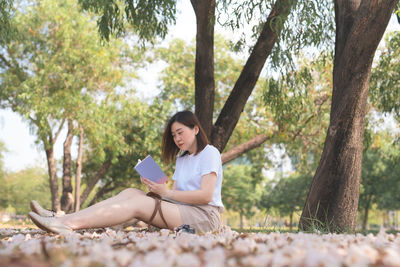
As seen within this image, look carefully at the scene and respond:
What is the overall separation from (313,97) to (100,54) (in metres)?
6.34

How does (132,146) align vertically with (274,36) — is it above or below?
below

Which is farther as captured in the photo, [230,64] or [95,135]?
[230,64]

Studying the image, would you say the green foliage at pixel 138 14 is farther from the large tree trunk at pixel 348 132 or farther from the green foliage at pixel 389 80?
the green foliage at pixel 389 80

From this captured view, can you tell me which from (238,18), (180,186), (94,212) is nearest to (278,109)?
(238,18)

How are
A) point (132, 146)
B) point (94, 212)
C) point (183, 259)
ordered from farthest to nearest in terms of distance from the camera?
point (132, 146)
point (94, 212)
point (183, 259)

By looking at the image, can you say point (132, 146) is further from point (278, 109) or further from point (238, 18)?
point (238, 18)

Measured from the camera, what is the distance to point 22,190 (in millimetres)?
34938

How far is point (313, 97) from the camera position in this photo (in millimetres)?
11758

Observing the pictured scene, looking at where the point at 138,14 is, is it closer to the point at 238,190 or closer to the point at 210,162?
the point at 210,162

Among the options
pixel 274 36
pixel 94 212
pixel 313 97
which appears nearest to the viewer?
pixel 94 212

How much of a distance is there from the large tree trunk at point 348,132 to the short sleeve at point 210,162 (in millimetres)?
1625

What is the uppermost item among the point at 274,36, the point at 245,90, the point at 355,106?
the point at 274,36

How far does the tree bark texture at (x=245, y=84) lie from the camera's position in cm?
627

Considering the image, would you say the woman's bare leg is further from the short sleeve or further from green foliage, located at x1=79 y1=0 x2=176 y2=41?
green foliage, located at x1=79 y1=0 x2=176 y2=41
